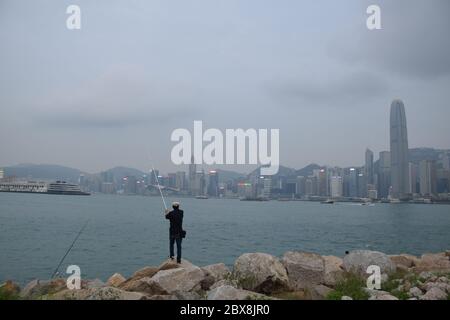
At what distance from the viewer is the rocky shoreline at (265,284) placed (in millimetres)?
6859

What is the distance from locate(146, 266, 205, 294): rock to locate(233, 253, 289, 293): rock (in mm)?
843

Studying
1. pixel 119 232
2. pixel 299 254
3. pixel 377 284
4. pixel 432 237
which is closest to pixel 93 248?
pixel 119 232

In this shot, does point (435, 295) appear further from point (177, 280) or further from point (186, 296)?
point (177, 280)

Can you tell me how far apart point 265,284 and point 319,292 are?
1.09 metres

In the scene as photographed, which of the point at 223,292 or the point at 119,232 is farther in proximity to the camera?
the point at 119,232

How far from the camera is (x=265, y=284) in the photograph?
8195 mm

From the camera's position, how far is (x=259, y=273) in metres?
8.29

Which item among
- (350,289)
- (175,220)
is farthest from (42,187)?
(350,289)

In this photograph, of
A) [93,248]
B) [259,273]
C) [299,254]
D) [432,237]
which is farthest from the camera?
[432,237]

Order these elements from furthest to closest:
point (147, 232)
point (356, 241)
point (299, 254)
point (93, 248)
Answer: point (147, 232)
point (356, 241)
point (93, 248)
point (299, 254)
